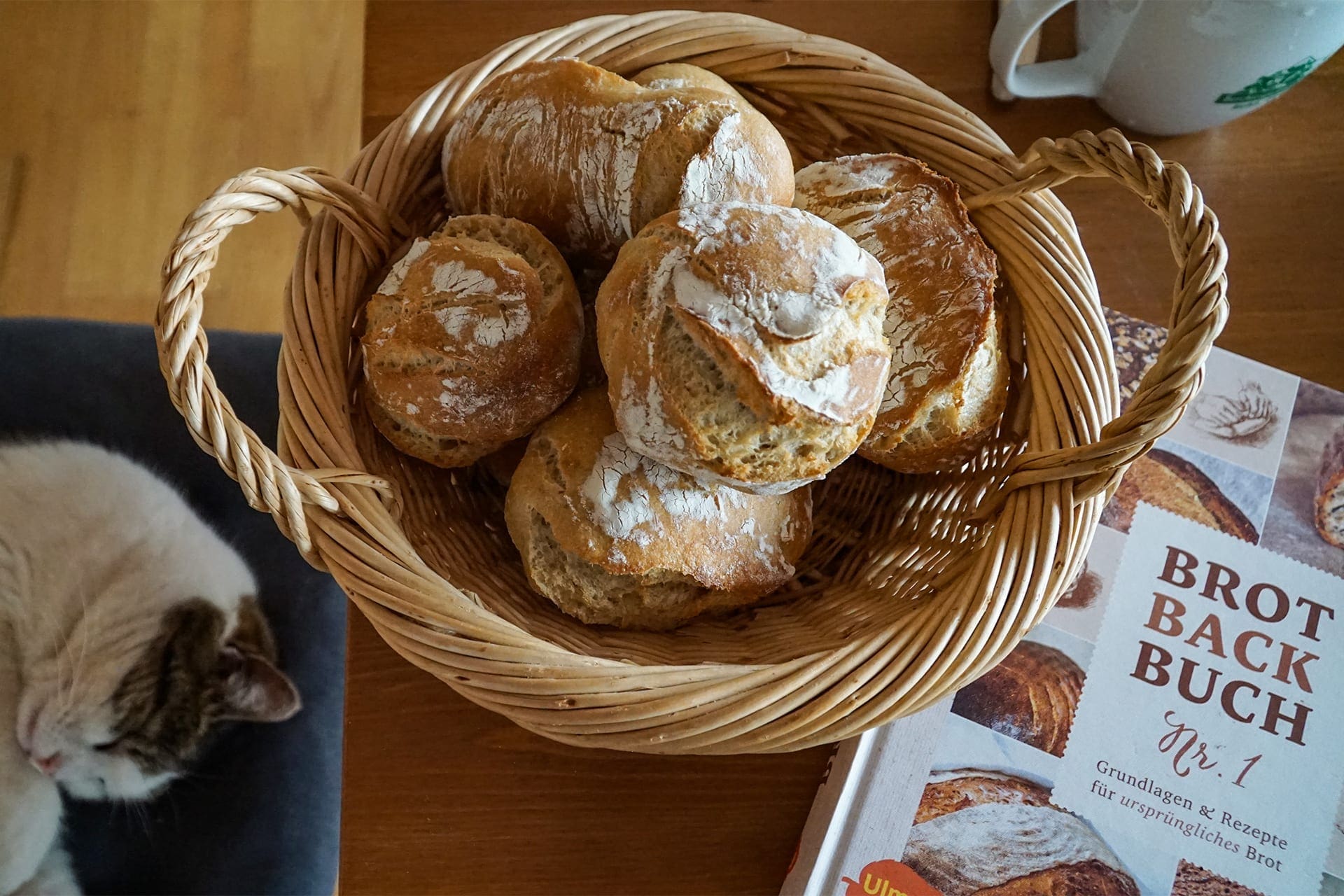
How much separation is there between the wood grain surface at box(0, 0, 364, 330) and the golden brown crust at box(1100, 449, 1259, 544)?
3.57 ft

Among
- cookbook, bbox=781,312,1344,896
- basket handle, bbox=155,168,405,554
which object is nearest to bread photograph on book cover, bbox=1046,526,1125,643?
cookbook, bbox=781,312,1344,896

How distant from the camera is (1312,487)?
0.86 meters

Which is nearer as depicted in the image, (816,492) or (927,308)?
(927,308)

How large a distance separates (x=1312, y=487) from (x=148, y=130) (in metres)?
1.59

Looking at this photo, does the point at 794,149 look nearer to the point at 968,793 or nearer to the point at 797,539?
the point at 797,539

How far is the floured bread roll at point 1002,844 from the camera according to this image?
2.37 ft

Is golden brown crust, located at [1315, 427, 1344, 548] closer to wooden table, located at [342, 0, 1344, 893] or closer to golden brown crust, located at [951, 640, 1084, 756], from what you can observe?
wooden table, located at [342, 0, 1344, 893]

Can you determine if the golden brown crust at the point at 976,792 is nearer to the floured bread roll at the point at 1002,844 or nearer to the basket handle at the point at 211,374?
the floured bread roll at the point at 1002,844

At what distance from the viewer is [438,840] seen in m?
0.75

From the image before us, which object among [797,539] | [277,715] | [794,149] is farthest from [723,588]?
[277,715]

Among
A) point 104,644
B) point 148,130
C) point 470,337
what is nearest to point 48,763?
point 104,644

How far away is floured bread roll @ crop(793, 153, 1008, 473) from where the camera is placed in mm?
674

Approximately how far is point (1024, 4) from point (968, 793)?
2.46 ft

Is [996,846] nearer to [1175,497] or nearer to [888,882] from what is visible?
[888,882]
